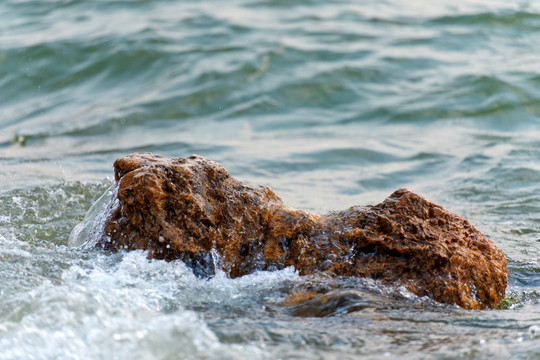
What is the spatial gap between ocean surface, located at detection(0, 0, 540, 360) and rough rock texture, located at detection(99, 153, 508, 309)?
9 centimetres

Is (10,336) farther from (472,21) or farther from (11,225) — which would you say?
(472,21)

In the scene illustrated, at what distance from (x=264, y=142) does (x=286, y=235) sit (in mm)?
3724

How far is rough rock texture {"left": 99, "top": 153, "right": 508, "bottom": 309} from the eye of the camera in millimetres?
2801

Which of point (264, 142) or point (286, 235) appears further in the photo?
point (264, 142)

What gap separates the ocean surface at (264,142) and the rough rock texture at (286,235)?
95mm

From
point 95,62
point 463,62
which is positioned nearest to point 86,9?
point 95,62

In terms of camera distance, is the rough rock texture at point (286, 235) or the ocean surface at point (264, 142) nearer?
the ocean surface at point (264, 142)

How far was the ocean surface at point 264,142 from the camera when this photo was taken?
2.32 metres

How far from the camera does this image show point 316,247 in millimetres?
2922

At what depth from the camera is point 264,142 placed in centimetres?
660

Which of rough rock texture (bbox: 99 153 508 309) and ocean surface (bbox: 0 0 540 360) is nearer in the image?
ocean surface (bbox: 0 0 540 360)

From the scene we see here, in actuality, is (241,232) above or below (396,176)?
above

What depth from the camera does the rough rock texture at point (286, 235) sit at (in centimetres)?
280

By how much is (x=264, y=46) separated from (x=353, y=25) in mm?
1731
